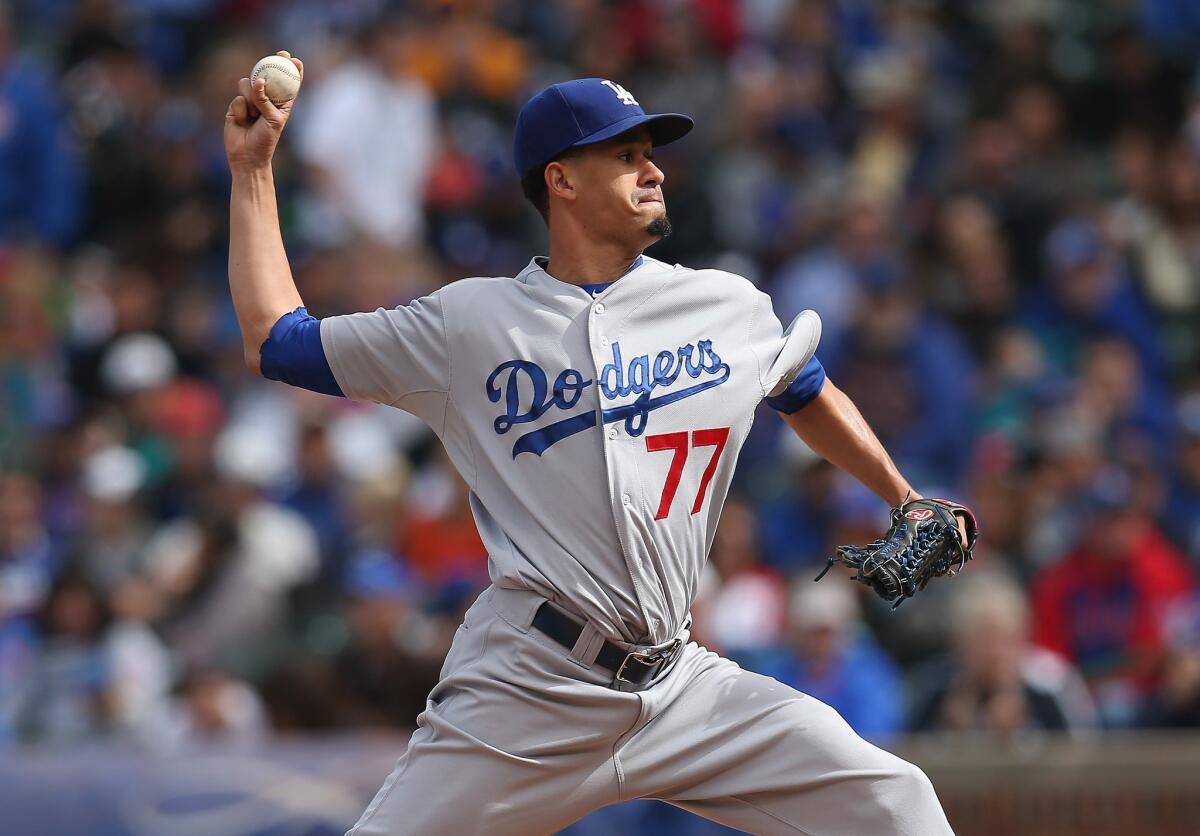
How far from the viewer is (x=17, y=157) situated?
11.7 m

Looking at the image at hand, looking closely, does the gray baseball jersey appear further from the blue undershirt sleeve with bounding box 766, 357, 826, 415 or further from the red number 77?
the blue undershirt sleeve with bounding box 766, 357, 826, 415

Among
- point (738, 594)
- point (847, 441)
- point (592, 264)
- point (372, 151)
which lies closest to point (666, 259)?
point (372, 151)

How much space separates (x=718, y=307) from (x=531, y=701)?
0.96m

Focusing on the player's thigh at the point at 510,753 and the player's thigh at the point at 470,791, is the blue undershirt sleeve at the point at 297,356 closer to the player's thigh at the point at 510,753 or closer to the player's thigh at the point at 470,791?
the player's thigh at the point at 510,753

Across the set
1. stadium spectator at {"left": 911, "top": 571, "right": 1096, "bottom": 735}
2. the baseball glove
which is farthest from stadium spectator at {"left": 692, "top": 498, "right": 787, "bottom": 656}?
the baseball glove

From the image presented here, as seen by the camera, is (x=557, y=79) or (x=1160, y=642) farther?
(x=557, y=79)

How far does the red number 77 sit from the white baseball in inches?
44.5

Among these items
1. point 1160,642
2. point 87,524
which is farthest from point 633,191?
point 87,524

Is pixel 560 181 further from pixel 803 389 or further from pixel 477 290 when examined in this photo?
pixel 803 389

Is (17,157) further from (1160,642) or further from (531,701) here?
(531,701)

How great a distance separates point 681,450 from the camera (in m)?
4.12

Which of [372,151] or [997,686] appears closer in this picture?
[997,686]

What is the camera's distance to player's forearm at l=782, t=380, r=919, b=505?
439cm

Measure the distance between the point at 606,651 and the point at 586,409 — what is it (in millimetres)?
520
